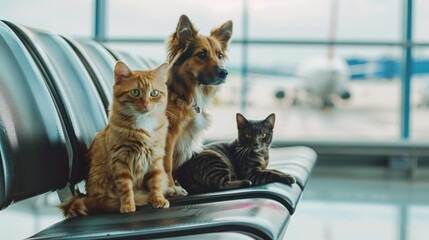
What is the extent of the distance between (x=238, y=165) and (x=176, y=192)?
0.88ft

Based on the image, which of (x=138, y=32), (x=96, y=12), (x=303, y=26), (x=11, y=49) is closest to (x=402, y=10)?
(x=303, y=26)

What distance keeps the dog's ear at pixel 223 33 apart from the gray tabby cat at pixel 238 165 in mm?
270

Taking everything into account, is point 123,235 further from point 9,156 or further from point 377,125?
point 377,125

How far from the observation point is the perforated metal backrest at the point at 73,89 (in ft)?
5.94

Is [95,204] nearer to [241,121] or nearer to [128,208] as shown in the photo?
[128,208]

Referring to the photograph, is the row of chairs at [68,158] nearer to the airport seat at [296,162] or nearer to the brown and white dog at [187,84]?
the airport seat at [296,162]

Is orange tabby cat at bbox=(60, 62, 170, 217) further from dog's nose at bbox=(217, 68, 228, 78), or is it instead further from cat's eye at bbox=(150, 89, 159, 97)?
dog's nose at bbox=(217, 68, 228, 78)

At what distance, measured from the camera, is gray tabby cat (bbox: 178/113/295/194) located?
1862mm

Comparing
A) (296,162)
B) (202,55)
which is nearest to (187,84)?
(202,55)

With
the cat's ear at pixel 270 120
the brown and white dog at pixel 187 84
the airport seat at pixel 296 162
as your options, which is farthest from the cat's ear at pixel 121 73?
the airport seat at pixel 296 162

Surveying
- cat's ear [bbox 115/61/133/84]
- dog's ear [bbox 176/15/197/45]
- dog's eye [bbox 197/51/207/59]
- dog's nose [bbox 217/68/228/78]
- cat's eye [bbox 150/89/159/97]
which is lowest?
cat's eye [bbox 150/89/159/97]

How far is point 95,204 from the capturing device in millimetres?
1639

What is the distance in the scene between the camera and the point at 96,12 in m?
5.60

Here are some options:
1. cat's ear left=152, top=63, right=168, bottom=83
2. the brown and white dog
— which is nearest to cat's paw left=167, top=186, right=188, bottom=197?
the brown and white dog
